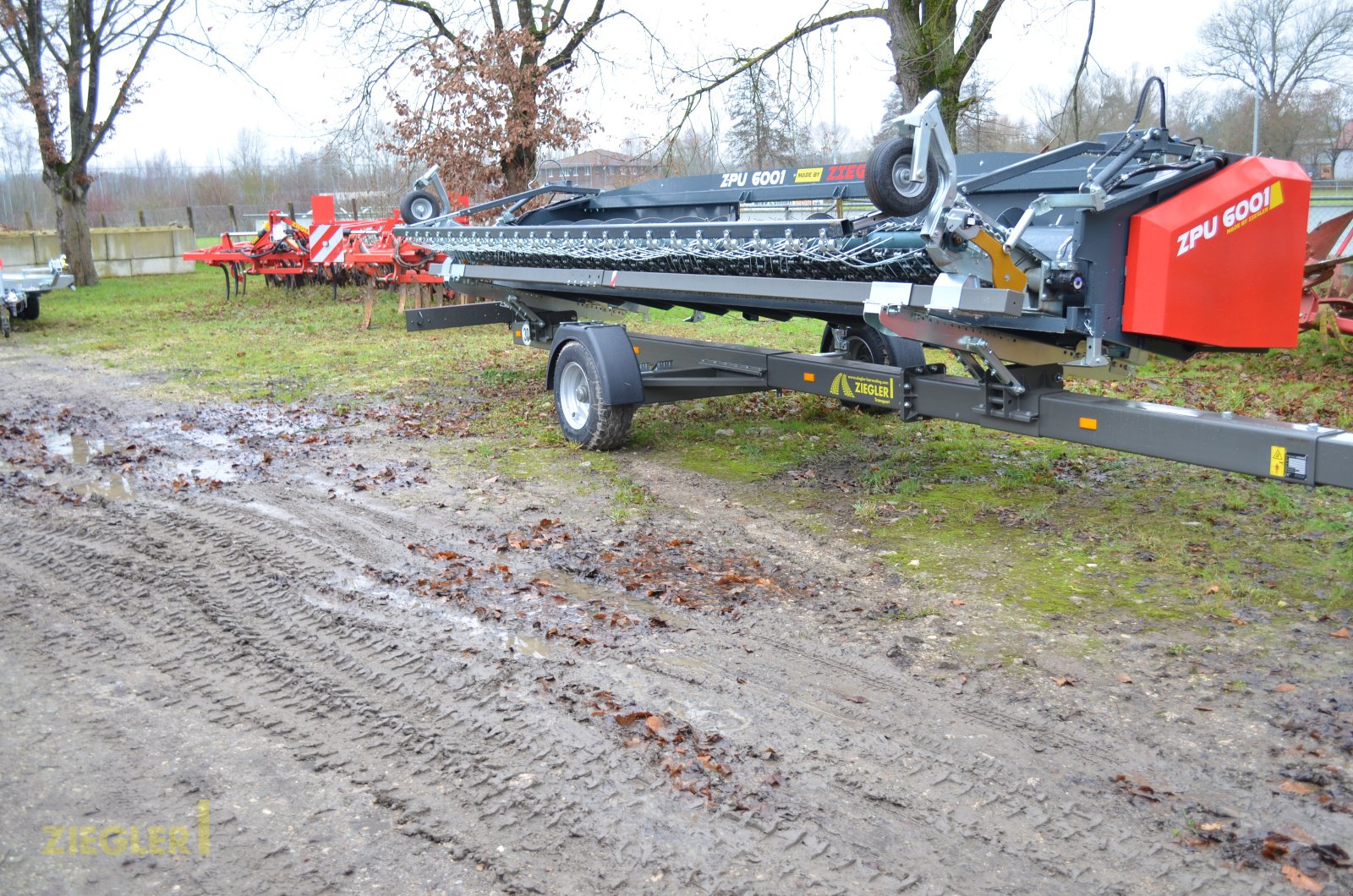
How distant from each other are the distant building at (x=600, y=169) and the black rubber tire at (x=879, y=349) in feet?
24.1

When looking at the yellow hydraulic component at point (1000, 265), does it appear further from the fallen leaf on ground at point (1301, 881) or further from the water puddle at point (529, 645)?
the fallen leaf on ground at point (1301, 881)

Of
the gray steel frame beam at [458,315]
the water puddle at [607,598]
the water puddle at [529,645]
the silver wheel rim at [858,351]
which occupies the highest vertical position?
the gray steel frame beam at [458,315]

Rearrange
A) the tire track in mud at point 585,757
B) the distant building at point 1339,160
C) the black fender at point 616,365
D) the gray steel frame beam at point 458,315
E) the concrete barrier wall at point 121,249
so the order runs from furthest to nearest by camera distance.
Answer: the concrete barrier wall at point 121,249
the distant building at point 1339,160
the gray steel frame beam at point 458,315
the black fender at point 616,365
the tire track in mud at point 585,757

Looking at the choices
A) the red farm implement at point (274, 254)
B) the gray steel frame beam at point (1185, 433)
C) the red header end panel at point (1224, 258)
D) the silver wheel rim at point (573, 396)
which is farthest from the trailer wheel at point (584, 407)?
the red farm implement at point (274, 254)

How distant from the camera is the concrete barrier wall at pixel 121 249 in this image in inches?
1188

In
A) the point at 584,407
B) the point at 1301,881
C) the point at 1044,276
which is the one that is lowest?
the point at 1301,881

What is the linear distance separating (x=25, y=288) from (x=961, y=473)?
14.9m

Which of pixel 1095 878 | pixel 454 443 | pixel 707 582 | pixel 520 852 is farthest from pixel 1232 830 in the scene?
pixel 454 443

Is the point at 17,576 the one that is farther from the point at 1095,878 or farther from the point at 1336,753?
the point at 1336,753

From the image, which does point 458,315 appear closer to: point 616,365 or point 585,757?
point 616,365

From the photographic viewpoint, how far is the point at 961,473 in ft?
23.5

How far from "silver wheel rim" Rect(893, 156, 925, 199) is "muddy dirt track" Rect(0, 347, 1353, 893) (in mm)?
1807

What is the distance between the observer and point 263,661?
4355 millimetres

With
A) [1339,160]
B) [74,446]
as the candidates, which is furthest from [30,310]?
[1339,160]
